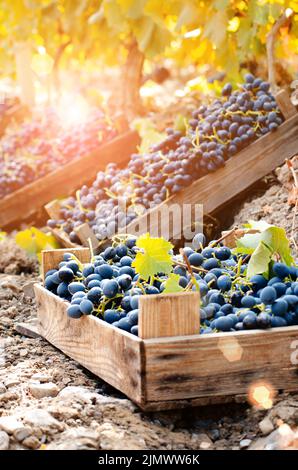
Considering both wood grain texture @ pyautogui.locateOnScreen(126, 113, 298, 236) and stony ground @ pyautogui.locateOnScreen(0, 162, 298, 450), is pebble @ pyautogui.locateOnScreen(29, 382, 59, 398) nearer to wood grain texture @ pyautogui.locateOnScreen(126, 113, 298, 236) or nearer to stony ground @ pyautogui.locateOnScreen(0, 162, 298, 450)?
stony ground @ pyautogui.locateOnScreen(0, 162, 298, 450)

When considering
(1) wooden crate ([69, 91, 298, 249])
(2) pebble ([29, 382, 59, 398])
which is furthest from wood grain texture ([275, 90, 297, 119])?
(2) pebble ([29, 382, 59, 398])

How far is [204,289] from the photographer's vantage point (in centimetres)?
238

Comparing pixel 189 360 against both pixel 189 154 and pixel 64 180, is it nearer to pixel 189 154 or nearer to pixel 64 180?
pixel 189 154

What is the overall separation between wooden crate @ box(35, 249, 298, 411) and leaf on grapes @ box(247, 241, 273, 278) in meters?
0.25

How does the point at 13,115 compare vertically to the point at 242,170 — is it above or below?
above

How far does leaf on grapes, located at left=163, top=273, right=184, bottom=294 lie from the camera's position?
2295 mm

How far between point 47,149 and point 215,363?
3878mm

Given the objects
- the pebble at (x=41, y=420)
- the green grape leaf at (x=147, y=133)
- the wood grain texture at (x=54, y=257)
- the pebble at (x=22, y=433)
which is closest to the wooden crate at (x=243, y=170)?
the green grape leaf at (x=147, y=133)

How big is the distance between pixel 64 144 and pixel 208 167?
2.07 metres

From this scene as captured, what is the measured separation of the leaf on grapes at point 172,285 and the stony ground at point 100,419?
0.37m

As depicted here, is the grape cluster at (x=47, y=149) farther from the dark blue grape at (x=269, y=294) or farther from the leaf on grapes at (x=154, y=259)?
the dark blue grape at (x=269, y=294)

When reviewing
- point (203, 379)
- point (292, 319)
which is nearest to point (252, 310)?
point (292, 319)

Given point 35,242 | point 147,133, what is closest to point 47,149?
point 147,133

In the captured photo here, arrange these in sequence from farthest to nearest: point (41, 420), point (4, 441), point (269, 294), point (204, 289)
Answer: point (204, 289)
point (269, 294)
point (41, 420)
point (4, 441)
